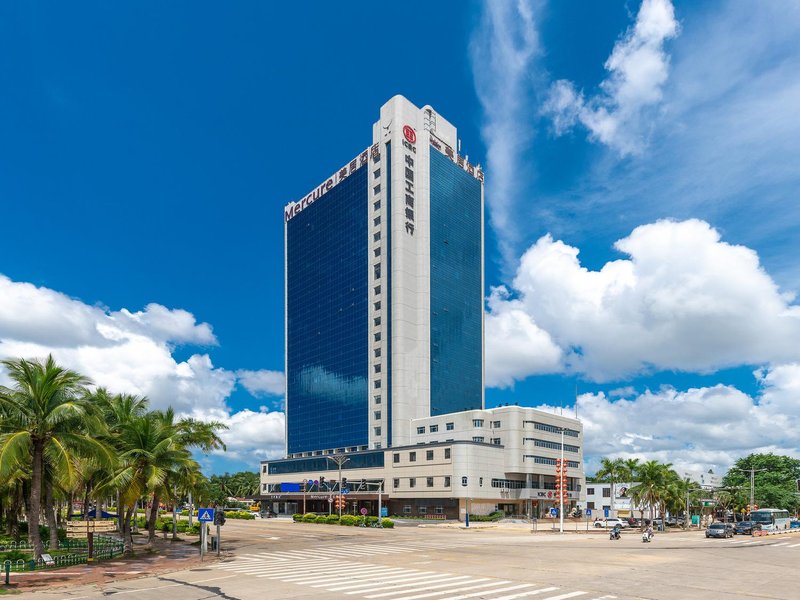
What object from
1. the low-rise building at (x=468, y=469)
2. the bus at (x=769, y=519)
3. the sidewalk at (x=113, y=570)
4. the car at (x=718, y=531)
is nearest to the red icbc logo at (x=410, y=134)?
the low-rise building at (x=468, y=469)

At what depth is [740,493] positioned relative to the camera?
151500 millimetres

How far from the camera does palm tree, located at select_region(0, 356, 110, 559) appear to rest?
34219 mm

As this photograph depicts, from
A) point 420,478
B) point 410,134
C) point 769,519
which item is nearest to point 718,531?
point 769,519

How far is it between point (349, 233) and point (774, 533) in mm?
97126

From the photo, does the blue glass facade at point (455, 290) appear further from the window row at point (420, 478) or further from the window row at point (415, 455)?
the window row at point (420, 478)

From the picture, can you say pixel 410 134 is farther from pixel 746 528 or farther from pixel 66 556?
pixel 66 556

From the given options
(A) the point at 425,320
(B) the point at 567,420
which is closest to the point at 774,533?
(B) the point at 567,420

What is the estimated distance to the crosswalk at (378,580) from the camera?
25141mm

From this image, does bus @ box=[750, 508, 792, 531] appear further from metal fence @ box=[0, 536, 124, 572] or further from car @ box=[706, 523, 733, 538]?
metal fence @ box=[0, 536, 124, 572]

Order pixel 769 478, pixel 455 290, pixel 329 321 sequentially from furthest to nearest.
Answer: pixel 769 478
pixel 329 321
pixel 455 290

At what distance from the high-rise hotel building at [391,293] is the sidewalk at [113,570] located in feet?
277

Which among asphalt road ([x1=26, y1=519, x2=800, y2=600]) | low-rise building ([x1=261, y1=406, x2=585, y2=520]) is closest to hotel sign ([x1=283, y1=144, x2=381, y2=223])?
low-rise building ([x1=261, y1=406, x2=585, y2=520])

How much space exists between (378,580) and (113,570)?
48.3 ft

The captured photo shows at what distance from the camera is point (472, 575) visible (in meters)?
31.2
